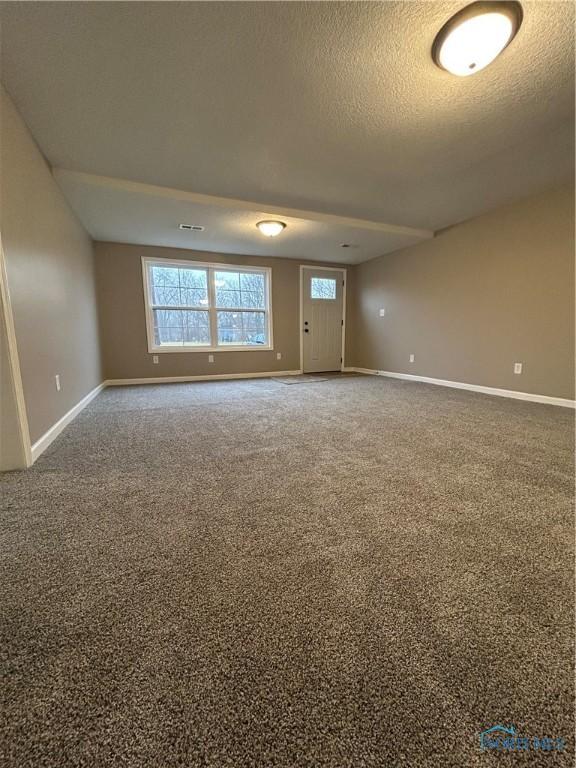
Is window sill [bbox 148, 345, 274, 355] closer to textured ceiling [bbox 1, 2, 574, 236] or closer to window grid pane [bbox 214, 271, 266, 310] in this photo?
window grid pane [bbox 214, 271, 266, 310]

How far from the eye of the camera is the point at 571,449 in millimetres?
1983

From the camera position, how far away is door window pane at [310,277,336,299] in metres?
5.93

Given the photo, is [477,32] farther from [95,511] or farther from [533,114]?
[95,511]

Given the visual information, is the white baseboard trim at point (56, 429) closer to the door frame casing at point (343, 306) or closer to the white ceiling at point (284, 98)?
the white ceiling at point (284, 98)

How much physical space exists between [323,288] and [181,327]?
9.49 feet

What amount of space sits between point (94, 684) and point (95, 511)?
803 mm

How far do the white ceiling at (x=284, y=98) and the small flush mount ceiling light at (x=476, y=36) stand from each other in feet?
0.18

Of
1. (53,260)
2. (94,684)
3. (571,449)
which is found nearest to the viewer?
(94,684)

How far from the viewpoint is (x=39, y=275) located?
2178 millimetres

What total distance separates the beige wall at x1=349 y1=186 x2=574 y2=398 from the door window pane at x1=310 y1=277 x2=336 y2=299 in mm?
1014

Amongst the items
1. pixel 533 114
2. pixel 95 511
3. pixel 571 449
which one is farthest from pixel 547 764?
pixel 533 114

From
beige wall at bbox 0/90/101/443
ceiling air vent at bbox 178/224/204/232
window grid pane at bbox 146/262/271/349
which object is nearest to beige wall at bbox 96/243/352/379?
window grid pane at bbox 146/262/271/349

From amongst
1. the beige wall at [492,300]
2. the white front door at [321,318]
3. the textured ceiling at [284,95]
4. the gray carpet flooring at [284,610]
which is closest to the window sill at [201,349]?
the white front door at [321,318]
